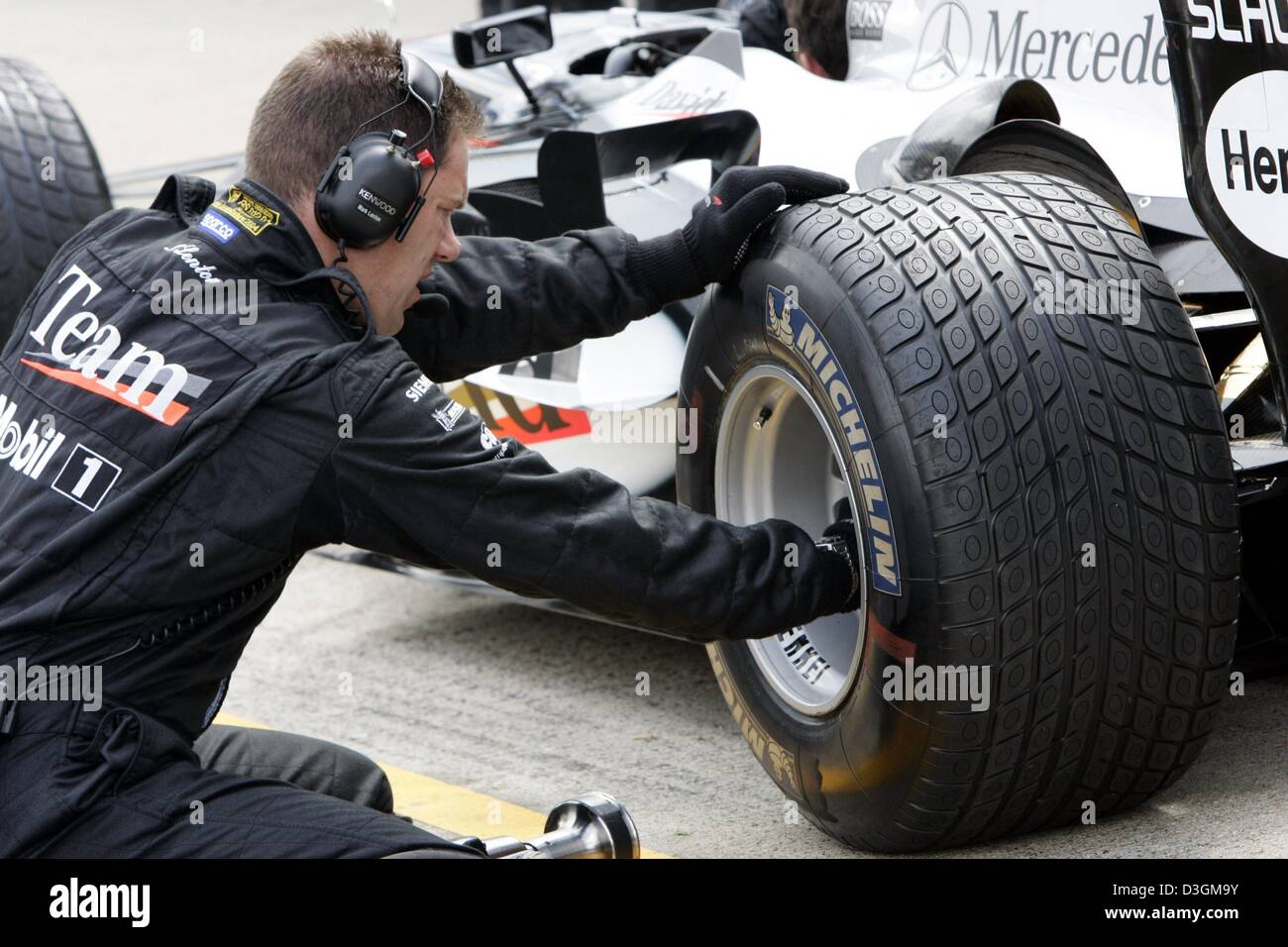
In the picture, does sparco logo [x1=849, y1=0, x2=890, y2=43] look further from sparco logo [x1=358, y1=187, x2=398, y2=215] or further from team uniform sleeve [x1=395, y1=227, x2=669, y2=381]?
sparco logo [x1=358, y1=187, x2=398, y2=215]

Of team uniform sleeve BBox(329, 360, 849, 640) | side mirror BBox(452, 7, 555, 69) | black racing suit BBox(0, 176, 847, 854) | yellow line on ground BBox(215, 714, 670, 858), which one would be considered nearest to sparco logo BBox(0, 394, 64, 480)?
black racing suit BBox(0, 176, 847, 854)

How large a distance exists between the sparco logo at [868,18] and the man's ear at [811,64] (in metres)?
0.42

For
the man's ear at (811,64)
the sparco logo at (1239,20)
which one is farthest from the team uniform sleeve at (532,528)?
the man's ear at (811,64)

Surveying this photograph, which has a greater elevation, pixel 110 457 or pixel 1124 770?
pixel 110 457

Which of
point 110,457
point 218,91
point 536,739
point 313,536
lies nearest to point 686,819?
point 536,739

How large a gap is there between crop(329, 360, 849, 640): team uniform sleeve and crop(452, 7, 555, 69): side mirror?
6.43ft

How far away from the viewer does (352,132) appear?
8.32 feet

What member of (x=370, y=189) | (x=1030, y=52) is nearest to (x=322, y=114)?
(x=370, y=189)

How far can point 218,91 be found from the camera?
12.9 m

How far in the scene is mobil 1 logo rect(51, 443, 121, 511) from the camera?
7.82 ft

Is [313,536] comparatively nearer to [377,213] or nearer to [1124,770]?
[377,213]

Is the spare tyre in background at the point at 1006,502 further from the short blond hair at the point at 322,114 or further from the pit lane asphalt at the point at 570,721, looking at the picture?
the short blond hair at the point at 322,114

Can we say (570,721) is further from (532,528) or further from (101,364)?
(101,364)
